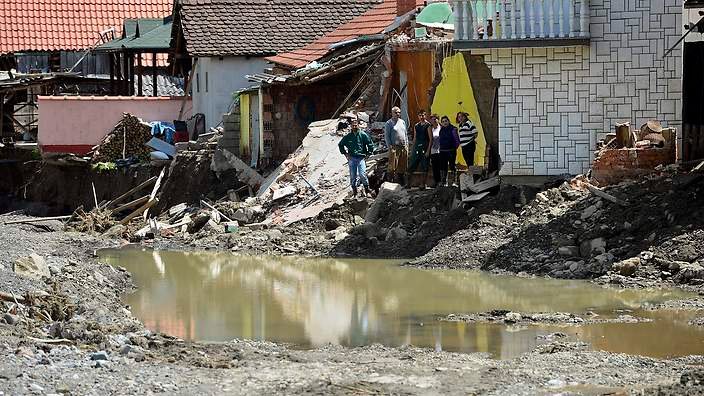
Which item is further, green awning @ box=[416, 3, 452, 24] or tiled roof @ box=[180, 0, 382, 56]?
tiled roof @ box=[180, 0, 382, 56]

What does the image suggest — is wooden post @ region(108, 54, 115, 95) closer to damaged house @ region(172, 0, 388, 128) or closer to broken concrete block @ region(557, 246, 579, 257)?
damaged house @ region(172, 0, 388, 128)

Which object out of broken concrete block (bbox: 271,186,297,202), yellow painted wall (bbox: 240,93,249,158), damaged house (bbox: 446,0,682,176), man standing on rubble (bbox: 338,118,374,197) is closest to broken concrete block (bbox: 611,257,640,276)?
damaged house (bbox: 446,0,682,176)

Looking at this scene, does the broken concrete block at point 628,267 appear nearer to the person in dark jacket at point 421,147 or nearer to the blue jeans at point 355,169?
the person in dark jacket at point 421,147

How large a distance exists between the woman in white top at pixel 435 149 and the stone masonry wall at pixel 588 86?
1.32m

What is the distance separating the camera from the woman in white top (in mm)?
27438

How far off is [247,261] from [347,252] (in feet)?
5.97

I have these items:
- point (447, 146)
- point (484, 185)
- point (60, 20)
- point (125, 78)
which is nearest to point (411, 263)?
point (484, 185)

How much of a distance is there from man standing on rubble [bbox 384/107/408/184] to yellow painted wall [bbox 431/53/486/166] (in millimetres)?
1159

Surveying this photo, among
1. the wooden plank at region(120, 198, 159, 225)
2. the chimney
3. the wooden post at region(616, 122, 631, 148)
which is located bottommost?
the wooden plank at region(120, 198, 159, 225)

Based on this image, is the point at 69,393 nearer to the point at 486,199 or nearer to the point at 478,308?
the point at 478,308

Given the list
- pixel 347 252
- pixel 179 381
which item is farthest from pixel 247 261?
pixel 179 381

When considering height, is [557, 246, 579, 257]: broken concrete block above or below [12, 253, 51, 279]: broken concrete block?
below

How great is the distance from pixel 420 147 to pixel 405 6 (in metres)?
7.74

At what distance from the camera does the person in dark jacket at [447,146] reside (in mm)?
27031
